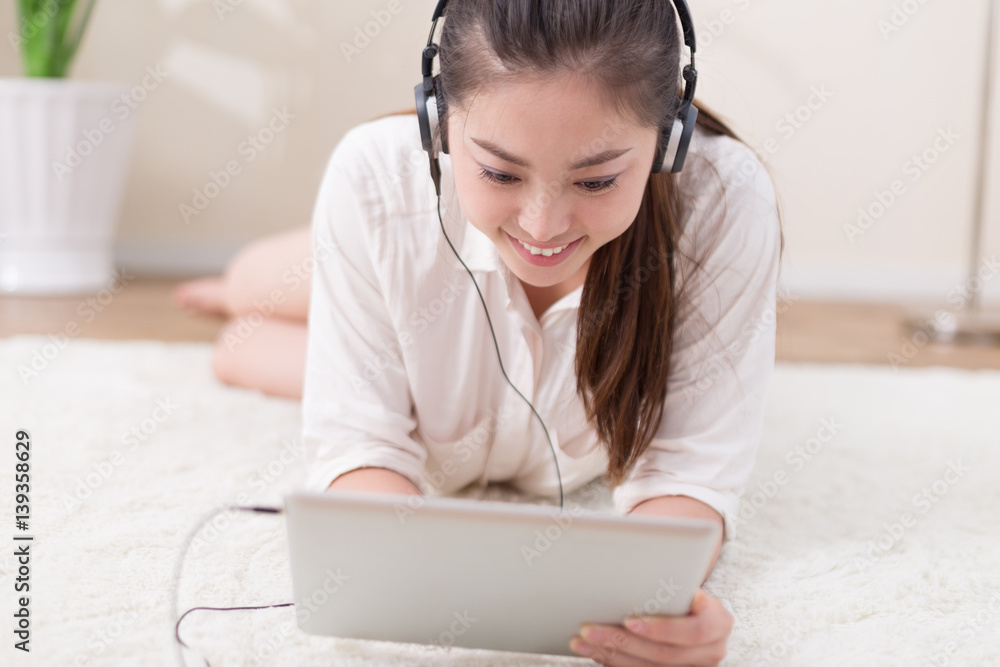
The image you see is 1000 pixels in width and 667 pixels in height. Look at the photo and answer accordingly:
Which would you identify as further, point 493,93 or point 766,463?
point 766,463

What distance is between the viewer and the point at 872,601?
96 cm

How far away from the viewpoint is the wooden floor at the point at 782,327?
2062 millimetres

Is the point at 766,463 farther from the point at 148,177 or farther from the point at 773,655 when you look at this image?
the point at 148,177

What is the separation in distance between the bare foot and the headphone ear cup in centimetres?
146

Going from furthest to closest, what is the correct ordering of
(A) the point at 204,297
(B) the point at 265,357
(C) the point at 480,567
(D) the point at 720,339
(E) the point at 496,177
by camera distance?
(A) the point at 204,297 < (B) the point at 265,357 < (D) the point at 720,339 < (E) the point at 496,177 < (C) the point at 480,567

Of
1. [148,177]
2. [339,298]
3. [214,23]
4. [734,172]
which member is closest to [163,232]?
[148,177]

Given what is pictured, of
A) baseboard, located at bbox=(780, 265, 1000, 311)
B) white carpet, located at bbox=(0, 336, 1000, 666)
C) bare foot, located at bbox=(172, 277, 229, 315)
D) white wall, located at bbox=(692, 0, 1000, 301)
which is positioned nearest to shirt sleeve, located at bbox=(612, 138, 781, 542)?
white carpet, located at bbox=(0, 336, 1000, 666)

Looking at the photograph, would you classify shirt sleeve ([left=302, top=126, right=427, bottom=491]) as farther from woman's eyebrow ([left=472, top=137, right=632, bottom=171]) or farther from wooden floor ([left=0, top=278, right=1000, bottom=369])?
wooden floor ([left=0, top=278, right=1000, bottom=369])

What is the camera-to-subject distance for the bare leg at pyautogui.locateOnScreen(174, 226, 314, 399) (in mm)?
1620

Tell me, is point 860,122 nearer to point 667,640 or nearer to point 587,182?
point 587,182

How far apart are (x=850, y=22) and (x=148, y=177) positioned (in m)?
2.12

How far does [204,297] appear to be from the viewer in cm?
222

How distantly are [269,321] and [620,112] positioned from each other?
112 centimetres

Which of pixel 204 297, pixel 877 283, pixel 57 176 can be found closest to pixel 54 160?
pixel 57 176
